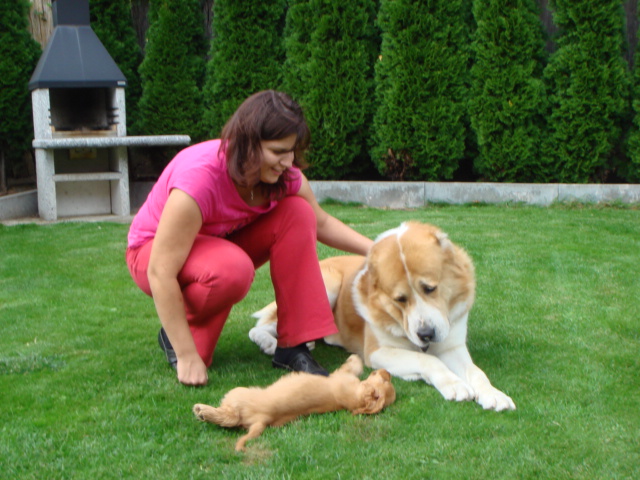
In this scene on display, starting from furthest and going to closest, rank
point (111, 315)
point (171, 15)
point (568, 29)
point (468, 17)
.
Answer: point (171, 15)
point (468, 17)
point (568, 29)
point (111, 315)

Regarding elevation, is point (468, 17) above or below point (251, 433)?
above

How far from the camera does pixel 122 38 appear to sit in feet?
31.1

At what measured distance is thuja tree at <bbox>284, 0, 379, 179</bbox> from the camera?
8367 mm

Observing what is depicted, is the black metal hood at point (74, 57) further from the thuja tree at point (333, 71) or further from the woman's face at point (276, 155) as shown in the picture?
the woman's face at point (276, 155)

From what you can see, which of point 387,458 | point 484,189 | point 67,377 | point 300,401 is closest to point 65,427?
point 67,377

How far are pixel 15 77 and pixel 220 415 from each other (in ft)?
23.0

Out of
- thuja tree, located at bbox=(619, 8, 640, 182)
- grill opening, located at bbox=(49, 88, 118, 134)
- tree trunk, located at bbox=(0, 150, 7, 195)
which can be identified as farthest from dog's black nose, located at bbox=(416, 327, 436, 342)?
tree trunk, located at bbox=(0, 150, 7, 195)

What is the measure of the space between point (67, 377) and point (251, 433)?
3.54 ft

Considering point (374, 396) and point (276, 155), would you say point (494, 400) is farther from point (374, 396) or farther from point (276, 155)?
point (276, 155)

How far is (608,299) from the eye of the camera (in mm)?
4305

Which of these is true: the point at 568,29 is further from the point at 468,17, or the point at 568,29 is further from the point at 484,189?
the point at 484,189

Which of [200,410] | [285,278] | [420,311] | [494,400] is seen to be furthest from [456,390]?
[200,410]

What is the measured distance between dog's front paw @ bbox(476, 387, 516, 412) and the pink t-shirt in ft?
3.91

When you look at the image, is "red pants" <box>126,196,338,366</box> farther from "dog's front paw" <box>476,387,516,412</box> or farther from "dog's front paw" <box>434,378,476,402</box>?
"dog's front paw" <box>476,387,516,412</box>
